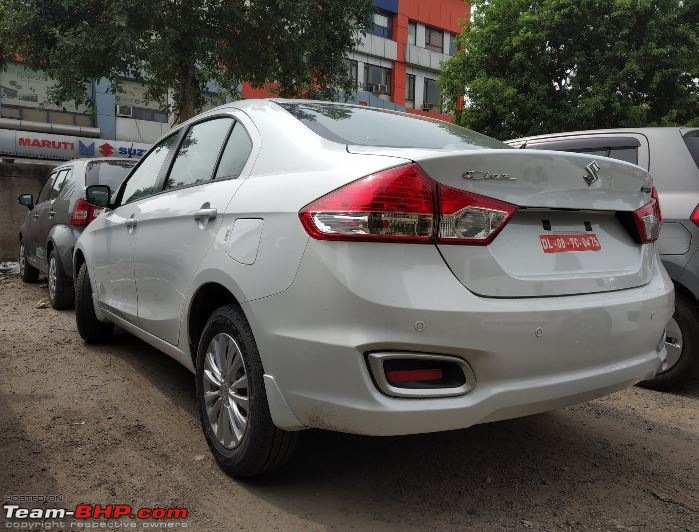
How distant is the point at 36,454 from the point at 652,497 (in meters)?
2.69

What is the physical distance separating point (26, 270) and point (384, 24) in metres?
26.5

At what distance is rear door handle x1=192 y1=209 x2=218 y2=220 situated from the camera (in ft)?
8.58

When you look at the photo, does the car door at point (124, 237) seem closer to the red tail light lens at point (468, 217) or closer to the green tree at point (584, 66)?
the red tail light lens at point (468, 217)

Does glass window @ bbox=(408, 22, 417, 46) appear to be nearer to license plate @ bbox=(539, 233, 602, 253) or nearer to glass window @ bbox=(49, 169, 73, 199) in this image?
glass window @ bbox=(49, 169, 73, 199)

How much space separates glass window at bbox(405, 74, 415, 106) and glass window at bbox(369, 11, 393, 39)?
2.45 meters

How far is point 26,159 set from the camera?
21844mm

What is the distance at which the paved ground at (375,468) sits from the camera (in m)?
2.23

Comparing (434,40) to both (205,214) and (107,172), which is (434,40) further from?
(205,214)

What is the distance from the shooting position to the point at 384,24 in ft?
100

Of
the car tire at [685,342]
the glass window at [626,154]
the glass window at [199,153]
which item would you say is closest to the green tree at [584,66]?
the glass window at [626,154]

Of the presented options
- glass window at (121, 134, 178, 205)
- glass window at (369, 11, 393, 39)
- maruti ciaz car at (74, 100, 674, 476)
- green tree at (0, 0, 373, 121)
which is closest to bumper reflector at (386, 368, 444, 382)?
maruti ciaz car at (74, 100, 674, 476)

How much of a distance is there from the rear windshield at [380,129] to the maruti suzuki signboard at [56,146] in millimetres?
19757

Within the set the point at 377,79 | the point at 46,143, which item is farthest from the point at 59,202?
the point at 377,79

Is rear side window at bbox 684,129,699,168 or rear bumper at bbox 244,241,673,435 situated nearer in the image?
rear bumper at bbox 244,241,673,435
